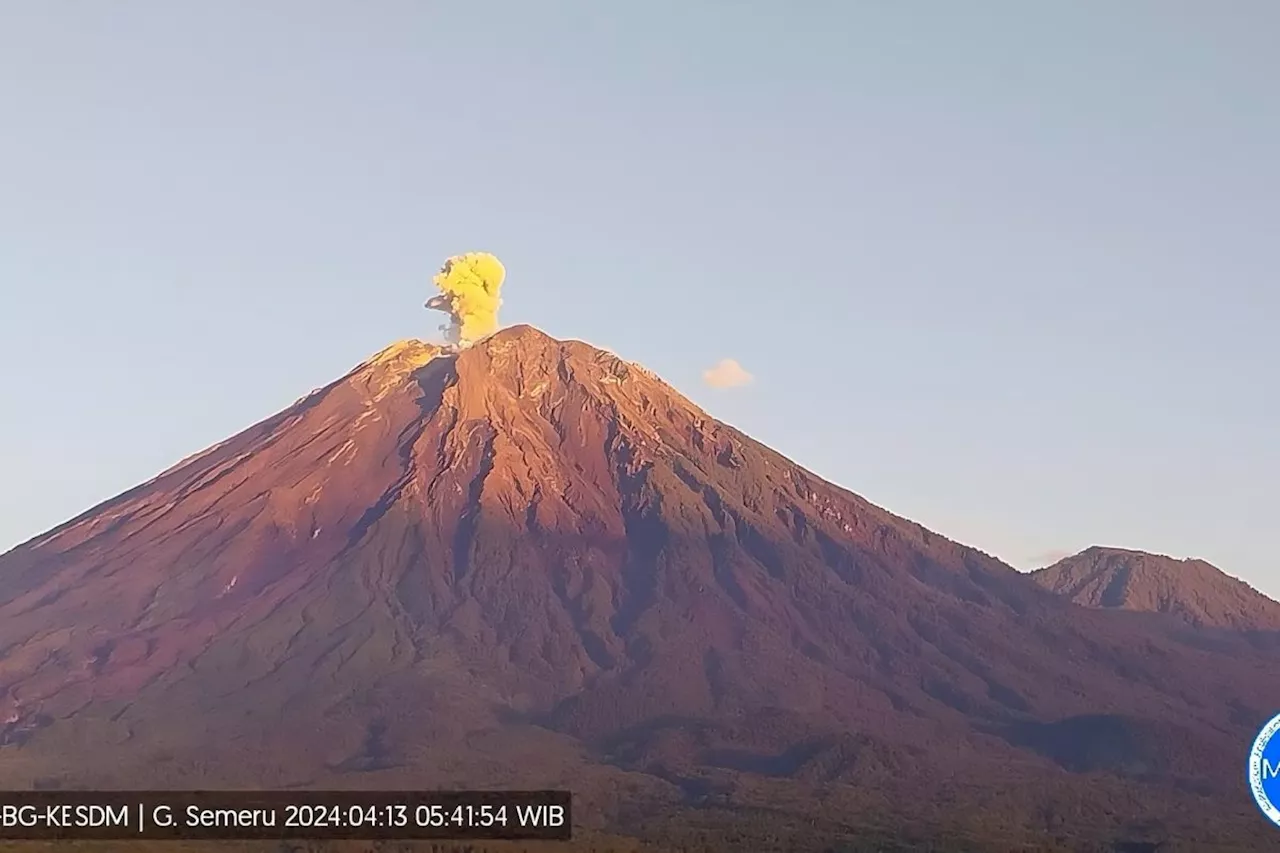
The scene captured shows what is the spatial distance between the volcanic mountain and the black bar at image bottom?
25168mm

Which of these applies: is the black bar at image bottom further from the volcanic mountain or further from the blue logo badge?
the blue logo badge

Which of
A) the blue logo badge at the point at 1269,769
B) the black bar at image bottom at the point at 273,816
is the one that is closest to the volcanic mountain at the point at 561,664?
the black bar at image bottom at the point at 273,816

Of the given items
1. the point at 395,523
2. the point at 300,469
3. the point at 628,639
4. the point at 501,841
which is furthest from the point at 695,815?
the point at 300,469

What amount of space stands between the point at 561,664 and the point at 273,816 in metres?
68.8

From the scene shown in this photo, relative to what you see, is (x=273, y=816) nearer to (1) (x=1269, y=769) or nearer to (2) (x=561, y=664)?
(1) (x=1269, y=769)

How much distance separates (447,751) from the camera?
145125 mm

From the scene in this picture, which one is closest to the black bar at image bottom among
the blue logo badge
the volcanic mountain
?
the volcanic mountain

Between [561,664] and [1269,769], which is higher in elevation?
[561,664]

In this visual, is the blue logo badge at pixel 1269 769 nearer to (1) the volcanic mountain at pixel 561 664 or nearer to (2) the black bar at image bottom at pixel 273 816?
(2) the black bar at image bottom at pixel 273 816

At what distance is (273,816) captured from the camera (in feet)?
337

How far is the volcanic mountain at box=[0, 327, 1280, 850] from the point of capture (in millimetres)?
141750

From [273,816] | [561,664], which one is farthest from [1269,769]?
[561,664]

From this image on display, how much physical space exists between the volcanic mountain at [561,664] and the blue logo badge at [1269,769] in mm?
57847

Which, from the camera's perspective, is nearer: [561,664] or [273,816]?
[273,816]
